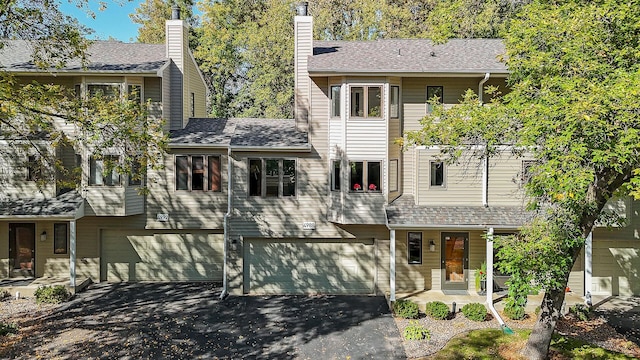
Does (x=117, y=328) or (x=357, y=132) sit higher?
(x=357, y=132)

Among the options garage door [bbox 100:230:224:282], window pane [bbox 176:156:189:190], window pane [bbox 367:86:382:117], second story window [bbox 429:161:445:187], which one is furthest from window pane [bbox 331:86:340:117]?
garage door [bbox 100:230:224:282]

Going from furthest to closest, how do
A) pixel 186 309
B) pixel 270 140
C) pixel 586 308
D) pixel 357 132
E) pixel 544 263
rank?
1. pixel 270 140
2. pixel 357 132
3. pixel 186 309
4. pixel 586 308
5. pixel 544 263

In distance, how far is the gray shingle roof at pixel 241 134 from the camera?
15.1 meters

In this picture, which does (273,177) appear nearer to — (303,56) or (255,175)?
(255,175)

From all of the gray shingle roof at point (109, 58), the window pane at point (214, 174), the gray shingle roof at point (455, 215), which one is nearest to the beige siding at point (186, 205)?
the window pane at point (214, 174)

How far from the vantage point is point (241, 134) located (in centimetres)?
1594

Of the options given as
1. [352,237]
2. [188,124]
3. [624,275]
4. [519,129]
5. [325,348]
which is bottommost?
[325,348]

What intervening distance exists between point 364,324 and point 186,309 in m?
5.56

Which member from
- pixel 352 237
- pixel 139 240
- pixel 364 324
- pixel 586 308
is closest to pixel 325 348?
pixel 364 324

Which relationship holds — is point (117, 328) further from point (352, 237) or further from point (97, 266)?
point (352, 237)

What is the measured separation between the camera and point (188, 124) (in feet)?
56.6

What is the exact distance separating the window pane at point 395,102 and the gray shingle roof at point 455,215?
310 centimetres

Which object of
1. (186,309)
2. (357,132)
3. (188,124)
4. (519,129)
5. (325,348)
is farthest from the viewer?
(188,124)

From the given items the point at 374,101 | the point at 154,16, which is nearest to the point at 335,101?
the point at 374,101
